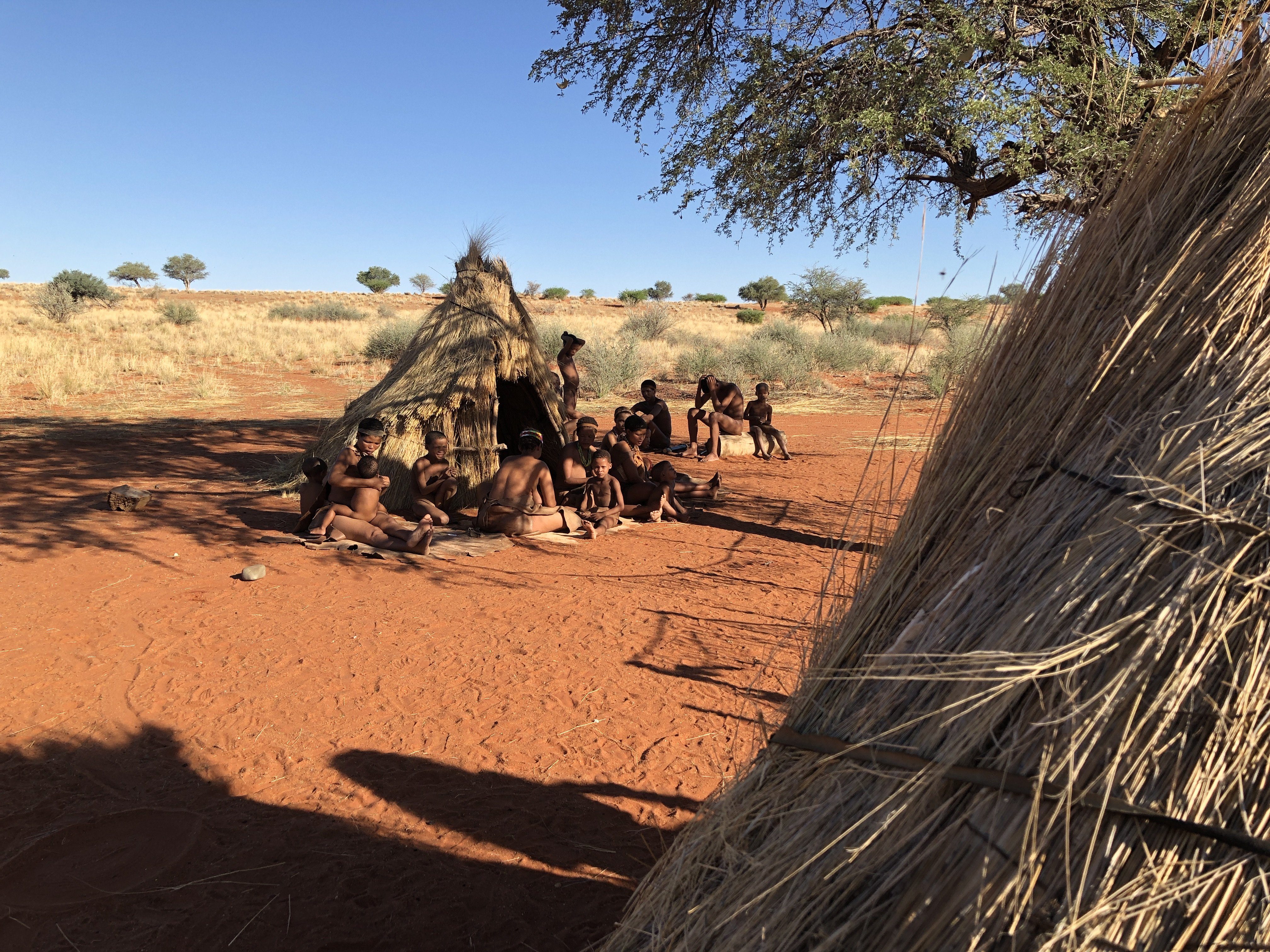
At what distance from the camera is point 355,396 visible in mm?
17469

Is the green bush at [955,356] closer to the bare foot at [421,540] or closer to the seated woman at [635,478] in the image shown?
the seated woman at [635,478]

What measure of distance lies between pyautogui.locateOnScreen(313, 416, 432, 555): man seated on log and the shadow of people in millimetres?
3144

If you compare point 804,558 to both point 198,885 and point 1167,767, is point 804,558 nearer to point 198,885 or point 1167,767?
point 198,885

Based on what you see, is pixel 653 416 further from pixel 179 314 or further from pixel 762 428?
pixel 179 314

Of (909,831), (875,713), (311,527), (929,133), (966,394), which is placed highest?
(929,133)

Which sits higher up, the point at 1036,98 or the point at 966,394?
the point at 1036,98

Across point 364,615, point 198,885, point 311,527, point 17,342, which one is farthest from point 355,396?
point 198,885

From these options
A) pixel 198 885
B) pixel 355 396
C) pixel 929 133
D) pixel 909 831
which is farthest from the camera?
pixel 355 396

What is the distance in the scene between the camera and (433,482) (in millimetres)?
Answer: 7926

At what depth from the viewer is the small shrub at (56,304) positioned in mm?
26266

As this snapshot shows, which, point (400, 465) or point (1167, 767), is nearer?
point (1167, 767)

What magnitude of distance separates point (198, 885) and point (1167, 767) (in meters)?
3.01

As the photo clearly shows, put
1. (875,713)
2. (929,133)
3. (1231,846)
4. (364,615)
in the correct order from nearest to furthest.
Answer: (1231,846)
(875,713)
(364,615)
(929,133)

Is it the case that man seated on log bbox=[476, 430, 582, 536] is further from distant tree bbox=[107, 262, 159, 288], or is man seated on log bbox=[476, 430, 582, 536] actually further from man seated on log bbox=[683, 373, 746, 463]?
distant tree bbox=[107, 262, 159, 288]
